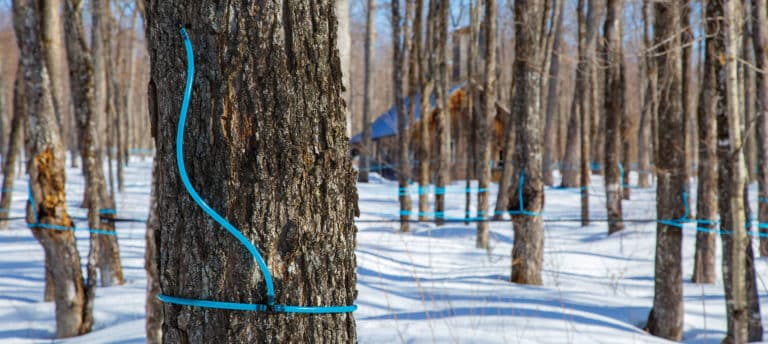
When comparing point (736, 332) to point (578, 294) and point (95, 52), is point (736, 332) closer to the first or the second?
A: point (578, 294)

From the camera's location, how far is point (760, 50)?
18.8ft

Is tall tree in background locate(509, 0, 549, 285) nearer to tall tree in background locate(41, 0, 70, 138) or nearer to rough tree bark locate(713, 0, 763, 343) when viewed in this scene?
rough tree bark locate(713, 0, 763, 343)

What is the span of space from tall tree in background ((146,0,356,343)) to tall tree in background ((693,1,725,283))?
453cm

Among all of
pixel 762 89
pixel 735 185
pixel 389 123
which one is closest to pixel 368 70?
pixel 389 123

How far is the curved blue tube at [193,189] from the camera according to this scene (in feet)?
4.92

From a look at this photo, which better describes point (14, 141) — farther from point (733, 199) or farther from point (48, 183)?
point (733, 199)

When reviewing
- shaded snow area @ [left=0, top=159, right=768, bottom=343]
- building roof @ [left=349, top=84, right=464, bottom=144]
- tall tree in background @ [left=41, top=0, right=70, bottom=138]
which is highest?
building roof @ [left=349, top=84, right=464, bottom=144]

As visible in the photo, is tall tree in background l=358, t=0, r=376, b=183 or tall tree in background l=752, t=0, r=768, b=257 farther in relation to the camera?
tall tree in background l=358, t=0, r=376, b=183

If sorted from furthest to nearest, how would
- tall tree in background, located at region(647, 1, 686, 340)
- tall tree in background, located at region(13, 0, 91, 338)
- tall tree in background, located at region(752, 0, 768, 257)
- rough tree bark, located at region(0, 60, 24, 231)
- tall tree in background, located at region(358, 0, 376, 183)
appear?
1. tall tree in background, located at region(358, 0, 376, 183)
2. rough tree bark, located at region(0, 60, 24, 231)
3. tall tree in background, located at region(13, 0, 91, 338)
4. tall tree in background, located at region(752, 0, 768, 257)
5. tall tree in background, located at region(647, 1, 686, 340)

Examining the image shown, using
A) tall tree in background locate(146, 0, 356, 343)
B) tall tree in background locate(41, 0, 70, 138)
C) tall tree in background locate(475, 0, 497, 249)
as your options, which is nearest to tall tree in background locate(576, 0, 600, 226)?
tall tree in background locate(475, 0, 497, 249)

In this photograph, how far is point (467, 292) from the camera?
6492 millimetres

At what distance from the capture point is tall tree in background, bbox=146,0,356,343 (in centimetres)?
151

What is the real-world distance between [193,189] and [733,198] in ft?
12.5

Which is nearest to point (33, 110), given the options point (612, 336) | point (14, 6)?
point (14, 6)
